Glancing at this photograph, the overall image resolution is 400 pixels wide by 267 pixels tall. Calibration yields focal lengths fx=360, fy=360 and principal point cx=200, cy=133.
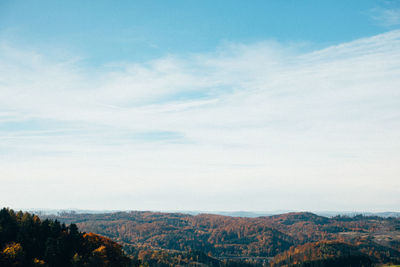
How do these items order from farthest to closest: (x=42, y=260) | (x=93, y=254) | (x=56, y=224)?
(x=56, y=224) → (x=93, y=254) → (x=42, y=260)

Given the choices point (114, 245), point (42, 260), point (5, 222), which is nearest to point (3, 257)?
point (42, 260)

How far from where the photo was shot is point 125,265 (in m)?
161

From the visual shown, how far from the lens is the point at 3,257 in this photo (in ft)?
396

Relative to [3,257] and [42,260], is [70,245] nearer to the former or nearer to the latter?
[42,260]

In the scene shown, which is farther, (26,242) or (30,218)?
(30,218)

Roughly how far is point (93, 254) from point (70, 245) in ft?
34.7

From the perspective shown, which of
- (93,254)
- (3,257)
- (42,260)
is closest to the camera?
(3,257)

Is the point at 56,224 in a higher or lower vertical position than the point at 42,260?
higher

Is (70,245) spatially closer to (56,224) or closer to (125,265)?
(56,224)

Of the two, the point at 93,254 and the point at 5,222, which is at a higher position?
the point at 5,222

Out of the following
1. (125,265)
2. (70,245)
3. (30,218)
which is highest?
(30,218)

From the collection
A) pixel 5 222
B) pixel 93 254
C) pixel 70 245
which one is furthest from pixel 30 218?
pixel 93 254

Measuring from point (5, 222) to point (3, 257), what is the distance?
25.6 m

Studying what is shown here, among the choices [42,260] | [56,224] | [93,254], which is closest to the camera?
[42,260]
